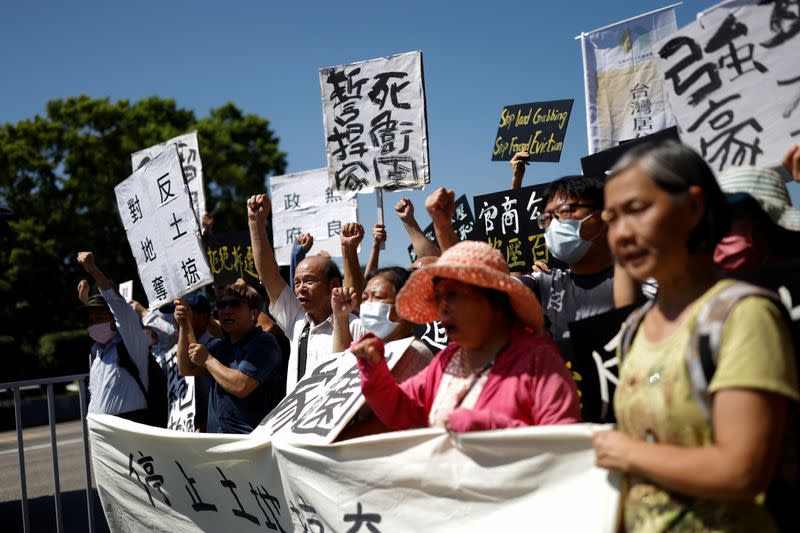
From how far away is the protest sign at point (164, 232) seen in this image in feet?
18.2

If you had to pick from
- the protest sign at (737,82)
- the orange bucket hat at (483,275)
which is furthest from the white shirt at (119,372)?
the protest sign at (737,82)

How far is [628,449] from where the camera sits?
71.7 inches

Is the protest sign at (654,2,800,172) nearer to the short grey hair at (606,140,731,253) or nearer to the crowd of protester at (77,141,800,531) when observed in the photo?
the crowd of protester at (77,141,800,531)

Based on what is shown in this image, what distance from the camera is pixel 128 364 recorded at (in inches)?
233

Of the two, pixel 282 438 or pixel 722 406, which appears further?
pixel 282 438

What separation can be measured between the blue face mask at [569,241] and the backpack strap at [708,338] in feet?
5.36

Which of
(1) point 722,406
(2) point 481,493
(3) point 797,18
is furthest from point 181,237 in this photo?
(1) point 722,406

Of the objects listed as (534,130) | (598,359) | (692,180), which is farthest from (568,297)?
(534,130)

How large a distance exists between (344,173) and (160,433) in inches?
105

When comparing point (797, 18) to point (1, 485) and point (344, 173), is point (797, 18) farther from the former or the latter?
point (1, 485)

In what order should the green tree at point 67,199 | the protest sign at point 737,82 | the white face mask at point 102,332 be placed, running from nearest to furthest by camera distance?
the protest sign at point 737,82
the white face mask at point 102,332
the green tree at point 67,199

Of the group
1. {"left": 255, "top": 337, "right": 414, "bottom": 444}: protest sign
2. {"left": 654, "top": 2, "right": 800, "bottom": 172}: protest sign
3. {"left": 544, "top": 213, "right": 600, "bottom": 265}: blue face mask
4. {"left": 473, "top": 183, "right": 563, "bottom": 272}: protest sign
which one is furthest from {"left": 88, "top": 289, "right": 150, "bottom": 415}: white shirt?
{"left": 654, "top": 2, "right": 800, "bottom": 172}: protest sign

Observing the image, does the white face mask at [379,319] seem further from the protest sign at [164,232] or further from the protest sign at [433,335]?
the protest sign at [164,232]

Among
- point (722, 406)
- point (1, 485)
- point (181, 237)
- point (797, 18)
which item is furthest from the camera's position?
point (1, 485)
